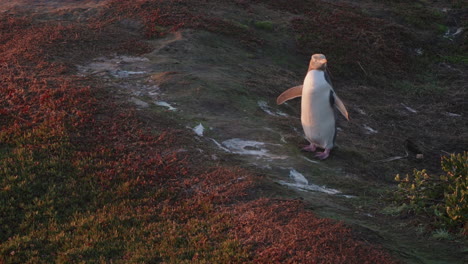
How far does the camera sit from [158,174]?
7594 millimetres

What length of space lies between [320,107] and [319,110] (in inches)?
2.5

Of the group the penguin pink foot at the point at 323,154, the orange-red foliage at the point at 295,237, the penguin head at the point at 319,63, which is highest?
the penguin head at the point at 319,63

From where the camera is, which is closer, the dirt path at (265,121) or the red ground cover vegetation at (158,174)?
the red ground cover vegetation at (158,174)

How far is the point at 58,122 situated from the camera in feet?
28.6

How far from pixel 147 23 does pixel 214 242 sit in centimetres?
1149

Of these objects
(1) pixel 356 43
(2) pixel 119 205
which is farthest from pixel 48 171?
(1) pixel 356 43

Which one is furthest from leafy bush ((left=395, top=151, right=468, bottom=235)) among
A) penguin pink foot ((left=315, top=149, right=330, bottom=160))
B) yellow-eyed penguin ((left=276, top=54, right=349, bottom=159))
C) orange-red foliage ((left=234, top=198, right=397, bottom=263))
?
yellow-eyed penguin ((left=276, top=54, right=349, bottom=159))

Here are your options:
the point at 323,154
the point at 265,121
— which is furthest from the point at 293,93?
the point at 323,154

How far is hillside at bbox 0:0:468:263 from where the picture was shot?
6.05 metres

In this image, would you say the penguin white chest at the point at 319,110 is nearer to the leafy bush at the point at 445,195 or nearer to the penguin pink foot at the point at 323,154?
the penguin pink foot at the point at 323,154

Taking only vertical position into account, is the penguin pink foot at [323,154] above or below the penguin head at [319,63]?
below

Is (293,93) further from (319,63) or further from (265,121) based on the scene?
(319,63)

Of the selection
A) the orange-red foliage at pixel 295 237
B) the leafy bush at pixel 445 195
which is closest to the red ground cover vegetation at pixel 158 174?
the orange-red foliage at pixel 295 237

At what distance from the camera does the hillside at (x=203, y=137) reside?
6047mm
